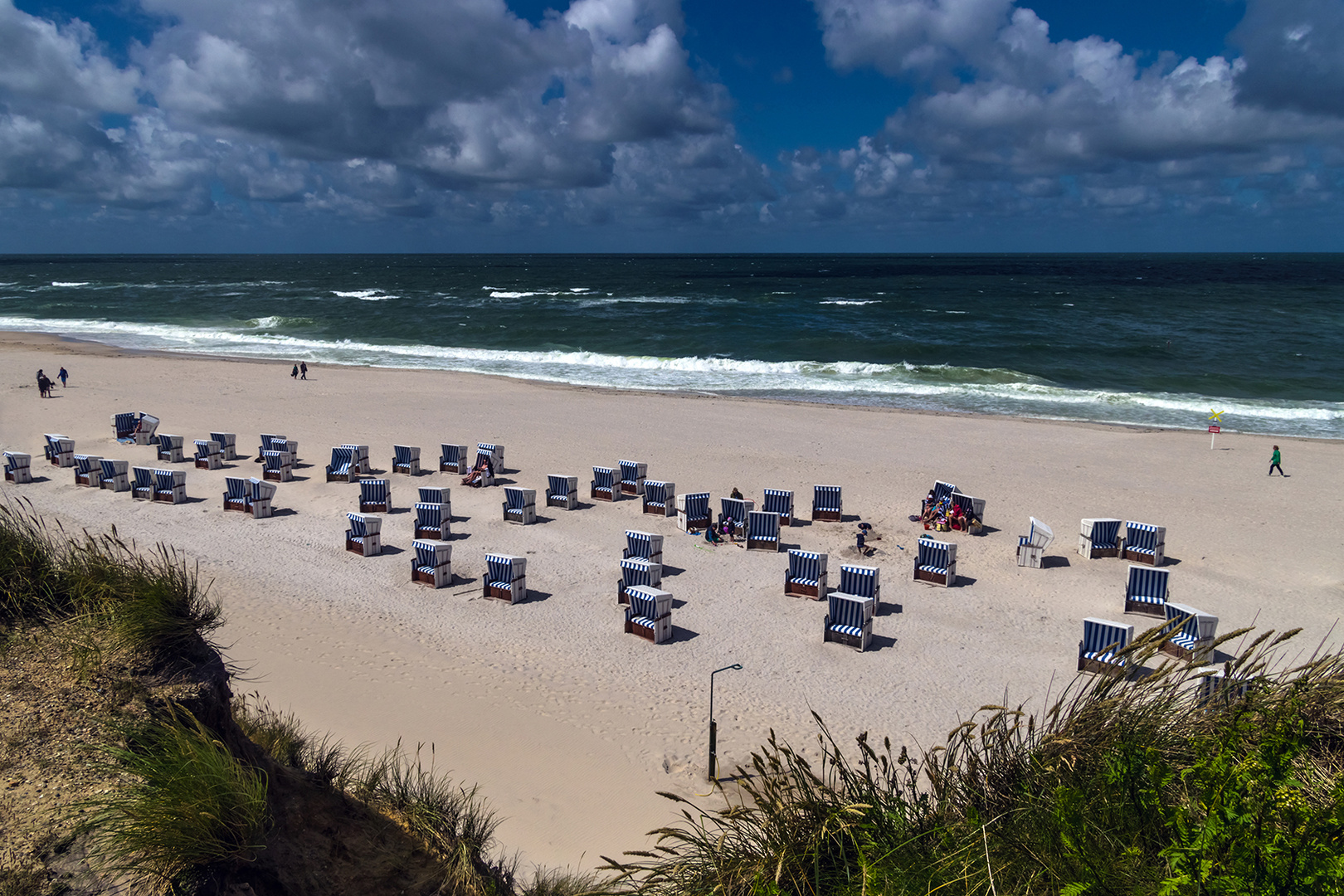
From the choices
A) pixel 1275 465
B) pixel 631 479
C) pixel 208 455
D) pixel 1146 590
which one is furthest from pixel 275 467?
pixel 1275 465

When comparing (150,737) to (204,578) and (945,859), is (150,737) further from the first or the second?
(204,578)

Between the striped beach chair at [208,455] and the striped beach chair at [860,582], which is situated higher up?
the striped beach chair at [208,455]

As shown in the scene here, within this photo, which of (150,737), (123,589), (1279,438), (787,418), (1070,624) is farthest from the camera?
(787,418)

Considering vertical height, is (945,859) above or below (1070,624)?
above

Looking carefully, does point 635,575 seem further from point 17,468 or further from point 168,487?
point 17,468

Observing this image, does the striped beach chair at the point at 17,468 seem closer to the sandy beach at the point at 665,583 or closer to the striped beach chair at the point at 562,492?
the sandy beach at the point at 665,583

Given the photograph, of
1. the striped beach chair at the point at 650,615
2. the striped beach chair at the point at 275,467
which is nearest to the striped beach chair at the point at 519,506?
the striped beach chair at the point at 650,615

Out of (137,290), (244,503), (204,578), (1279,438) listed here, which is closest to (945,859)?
(204,578)
